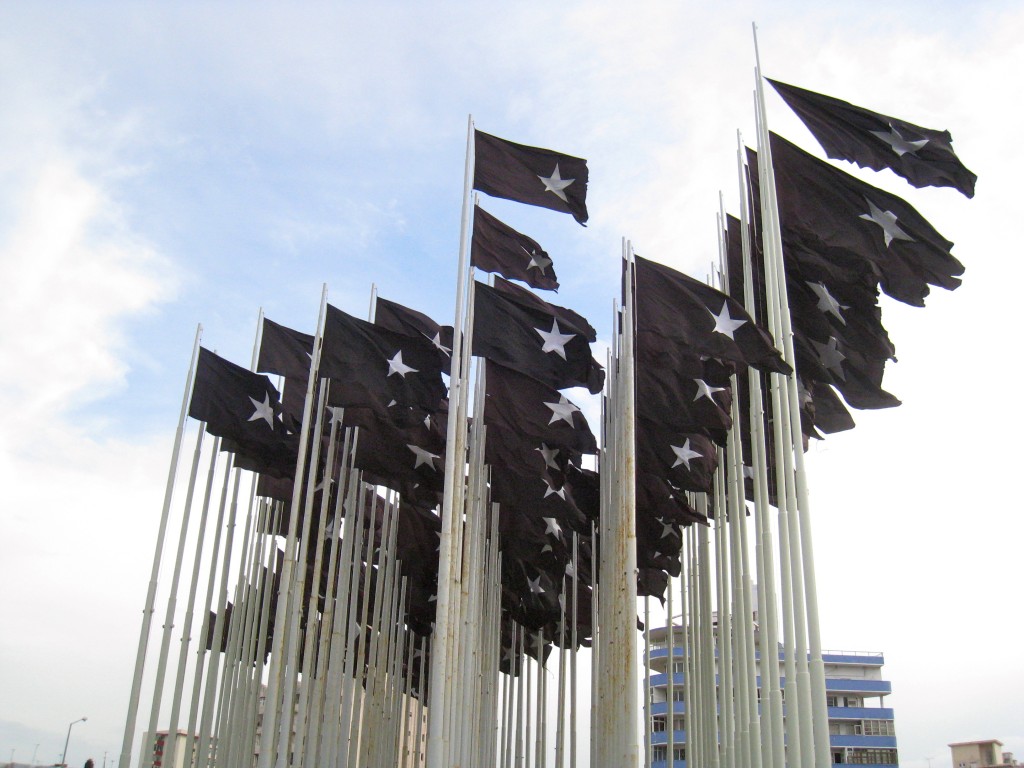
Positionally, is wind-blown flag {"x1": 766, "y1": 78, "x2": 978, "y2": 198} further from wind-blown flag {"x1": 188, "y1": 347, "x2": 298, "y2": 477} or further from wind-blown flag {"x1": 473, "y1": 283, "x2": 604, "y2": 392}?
wind-blown flag {"x1": 188, "y1": 347, "x2": 298, "y2": 477}

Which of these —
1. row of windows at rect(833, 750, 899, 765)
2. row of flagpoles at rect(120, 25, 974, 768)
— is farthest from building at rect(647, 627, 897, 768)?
row of flagpoles at rect(120, 25, 974, 768)

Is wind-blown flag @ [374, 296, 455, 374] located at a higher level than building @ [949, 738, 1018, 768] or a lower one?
higher

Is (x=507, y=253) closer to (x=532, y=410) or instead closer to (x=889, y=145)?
(x=532, y=410)

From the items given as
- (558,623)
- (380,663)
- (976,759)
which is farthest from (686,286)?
(976,759)

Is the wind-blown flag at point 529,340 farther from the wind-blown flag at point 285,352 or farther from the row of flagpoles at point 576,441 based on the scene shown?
the wind-blown flag at point 285,352

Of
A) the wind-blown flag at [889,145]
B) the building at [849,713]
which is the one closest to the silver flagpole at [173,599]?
the wind-blown flag at [889,145]

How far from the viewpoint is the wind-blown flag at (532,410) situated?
790 inches

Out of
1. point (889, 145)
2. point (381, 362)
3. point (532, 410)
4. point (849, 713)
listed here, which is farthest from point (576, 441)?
point (849, 713)

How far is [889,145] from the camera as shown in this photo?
1691 centimetres

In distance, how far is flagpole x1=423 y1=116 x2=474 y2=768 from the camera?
44.1ft

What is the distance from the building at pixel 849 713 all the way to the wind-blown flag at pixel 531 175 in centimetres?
6760

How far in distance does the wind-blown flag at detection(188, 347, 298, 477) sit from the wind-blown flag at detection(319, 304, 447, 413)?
2.76m

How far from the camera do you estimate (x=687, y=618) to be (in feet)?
94.4

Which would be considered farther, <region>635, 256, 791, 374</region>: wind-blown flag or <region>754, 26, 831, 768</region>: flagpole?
<region>635, 256, 791, 374</region>: wind-blown flag
